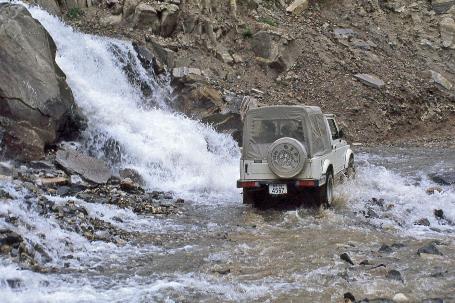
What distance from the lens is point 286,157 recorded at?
1059 cm

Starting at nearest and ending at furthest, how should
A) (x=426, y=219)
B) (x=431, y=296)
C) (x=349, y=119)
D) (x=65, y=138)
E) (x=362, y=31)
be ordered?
(x=431, y=296), (x=426, y=219), (x=65, y=138), (x=349, y=119), (x=362, y=31)

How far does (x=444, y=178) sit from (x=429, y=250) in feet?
23.7

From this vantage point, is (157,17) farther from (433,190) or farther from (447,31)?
(447,31)

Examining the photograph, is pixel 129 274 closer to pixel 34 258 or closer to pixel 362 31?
pixel 34 258

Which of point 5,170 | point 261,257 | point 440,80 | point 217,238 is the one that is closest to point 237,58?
point 440,80

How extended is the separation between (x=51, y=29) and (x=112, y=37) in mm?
3465

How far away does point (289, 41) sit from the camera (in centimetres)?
2570

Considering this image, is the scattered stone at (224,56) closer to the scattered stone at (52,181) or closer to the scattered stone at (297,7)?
the scattered stone at (297,7)

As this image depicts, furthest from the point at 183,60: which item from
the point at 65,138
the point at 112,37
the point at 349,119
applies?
the point at 65,138

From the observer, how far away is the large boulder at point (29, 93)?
40.7ft

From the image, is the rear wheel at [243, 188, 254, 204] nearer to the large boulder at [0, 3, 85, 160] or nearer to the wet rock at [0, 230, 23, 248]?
the large boulder at [0, 3, 85, 160]

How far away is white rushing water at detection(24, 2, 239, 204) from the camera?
1464cm

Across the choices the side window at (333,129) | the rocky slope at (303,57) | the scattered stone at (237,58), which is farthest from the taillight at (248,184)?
the scattered stone at (237,58)

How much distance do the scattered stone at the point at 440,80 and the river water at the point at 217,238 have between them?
11171 mm
